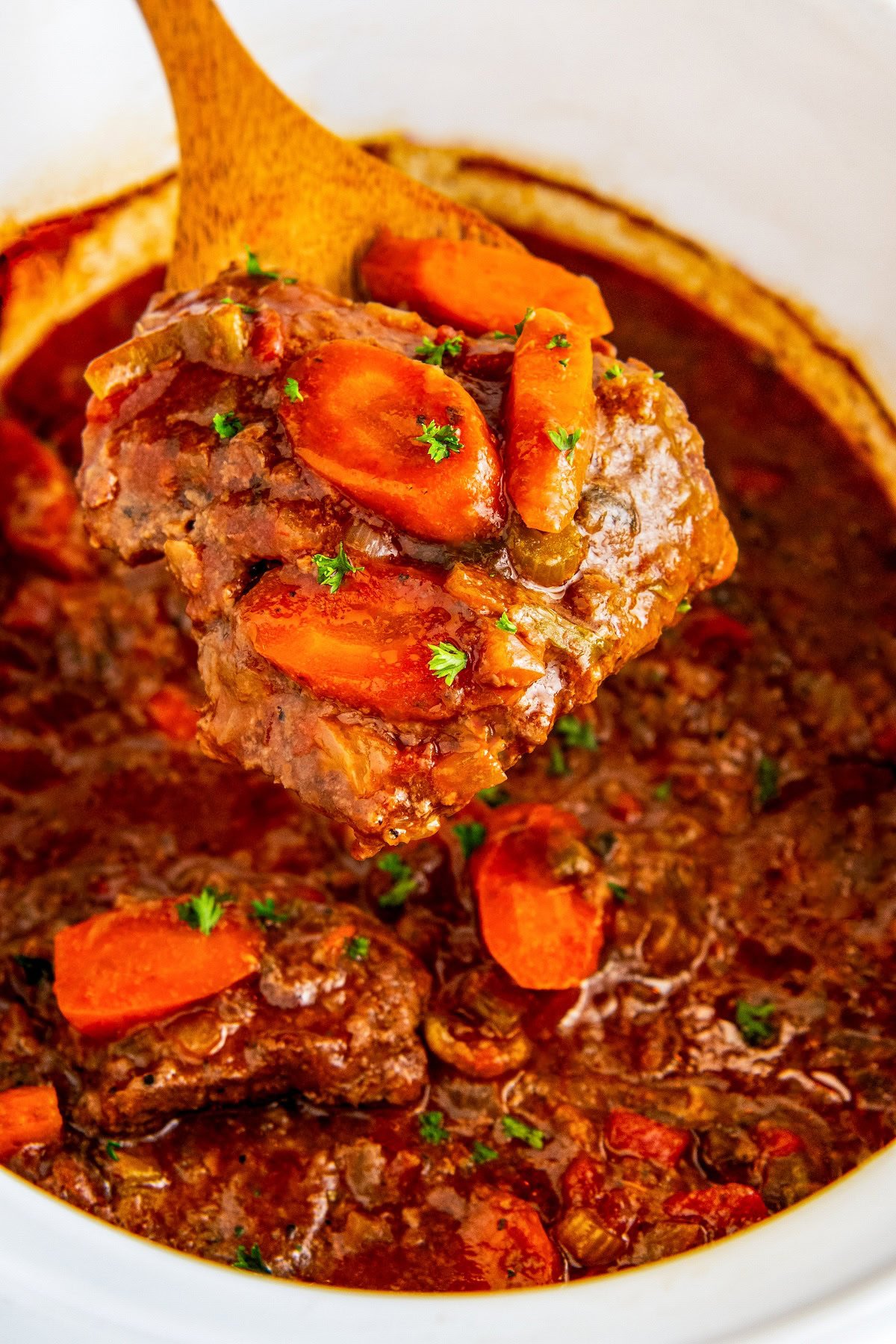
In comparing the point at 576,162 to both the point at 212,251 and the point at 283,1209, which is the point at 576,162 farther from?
the point at 283,1209

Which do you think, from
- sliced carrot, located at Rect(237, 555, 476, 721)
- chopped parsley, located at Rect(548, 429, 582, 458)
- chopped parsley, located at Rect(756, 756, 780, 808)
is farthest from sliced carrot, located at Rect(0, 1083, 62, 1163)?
chopped parsley, located at Rect(756, 756, 780, 808)

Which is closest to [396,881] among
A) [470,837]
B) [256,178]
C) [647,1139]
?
[470,837]

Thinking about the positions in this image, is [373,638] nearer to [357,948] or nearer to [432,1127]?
[357,948]

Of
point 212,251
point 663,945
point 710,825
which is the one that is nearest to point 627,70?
point 212,251

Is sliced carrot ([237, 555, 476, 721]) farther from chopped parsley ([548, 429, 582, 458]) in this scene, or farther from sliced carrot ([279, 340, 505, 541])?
chopped parsley ([548, 429, 582, 458])

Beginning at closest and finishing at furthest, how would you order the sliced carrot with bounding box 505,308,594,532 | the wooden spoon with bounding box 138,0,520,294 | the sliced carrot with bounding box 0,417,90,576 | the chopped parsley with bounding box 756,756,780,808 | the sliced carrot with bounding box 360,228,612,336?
the sliced carrot with bounding box 505,308,594,532 → the sliced carrot with bounding box 360,228,612,336 → the wooden spoon with bounding box 138,0,520,294 → the chopped parsley with bounding box 756,756,780,808 → the sliced carrot with bounding box 0,417,90,576

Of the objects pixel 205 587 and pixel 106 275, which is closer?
pixel 205 587

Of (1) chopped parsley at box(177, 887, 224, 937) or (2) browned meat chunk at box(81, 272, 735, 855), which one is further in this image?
(1) chopped parsley at box(177, 887, 224, 937)

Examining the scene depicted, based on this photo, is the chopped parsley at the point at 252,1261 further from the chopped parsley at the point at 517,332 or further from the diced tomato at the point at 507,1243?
the chopped parsley at the point at 517,332

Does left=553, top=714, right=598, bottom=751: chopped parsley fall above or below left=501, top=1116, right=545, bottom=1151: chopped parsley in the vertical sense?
above
